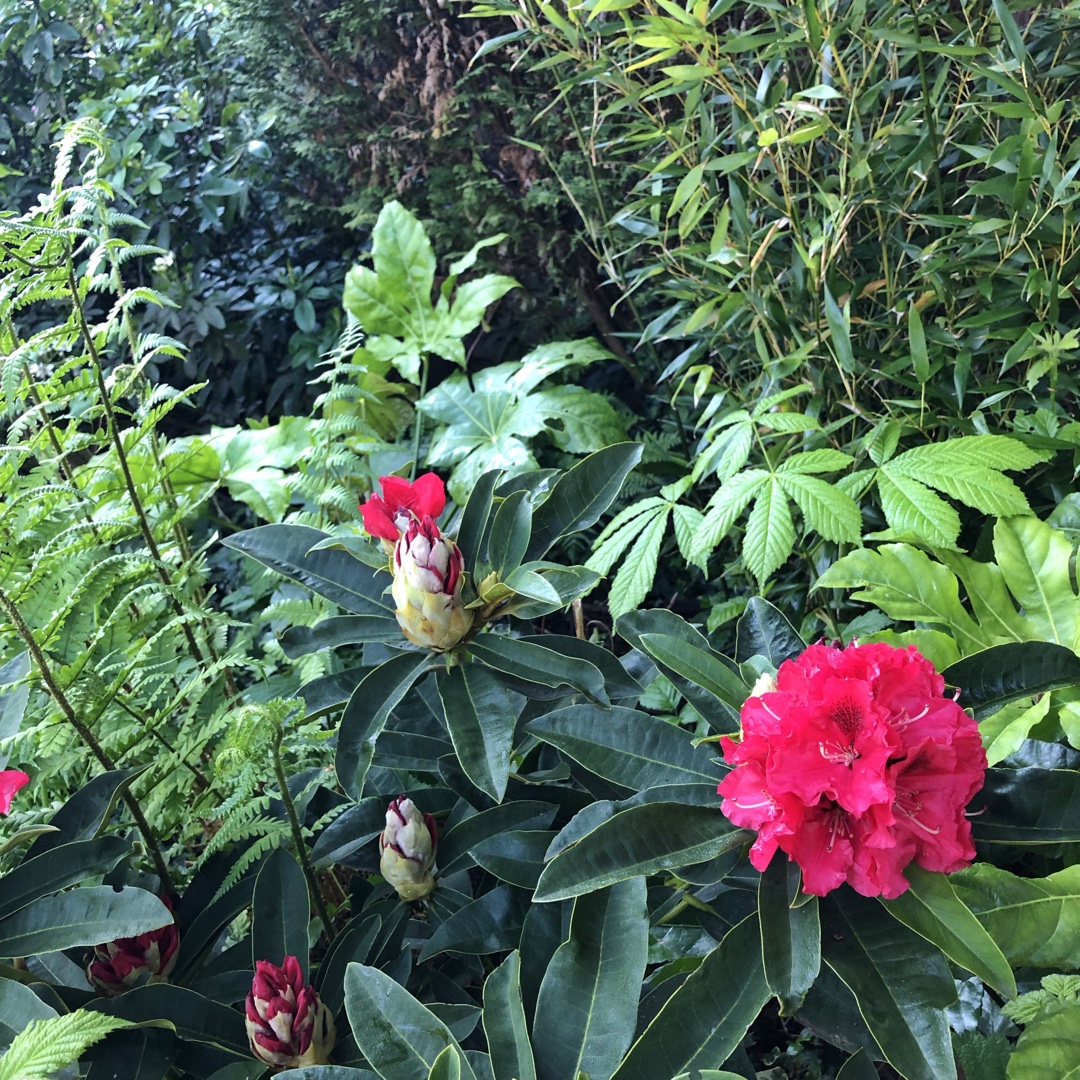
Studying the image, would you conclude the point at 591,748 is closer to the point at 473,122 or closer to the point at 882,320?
the point at 882,320

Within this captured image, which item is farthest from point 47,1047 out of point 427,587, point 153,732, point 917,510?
point 917,510

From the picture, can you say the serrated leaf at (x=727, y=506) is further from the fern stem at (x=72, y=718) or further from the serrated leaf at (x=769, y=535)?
the fern stem at (x=72, y=718)

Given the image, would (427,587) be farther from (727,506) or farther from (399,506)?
(727,506)

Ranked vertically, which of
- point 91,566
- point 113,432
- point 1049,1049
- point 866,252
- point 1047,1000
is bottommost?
point 1047,1000

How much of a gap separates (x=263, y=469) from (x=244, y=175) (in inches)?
50.0

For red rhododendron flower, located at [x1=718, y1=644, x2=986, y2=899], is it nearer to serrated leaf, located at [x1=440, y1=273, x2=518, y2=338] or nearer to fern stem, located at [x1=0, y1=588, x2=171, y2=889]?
fern stem, located at [x1=0, y1=588, x2=171, y2=889]

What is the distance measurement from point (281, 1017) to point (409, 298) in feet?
5.99

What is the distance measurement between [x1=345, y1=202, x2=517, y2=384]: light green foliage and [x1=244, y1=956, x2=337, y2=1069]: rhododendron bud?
162 cm

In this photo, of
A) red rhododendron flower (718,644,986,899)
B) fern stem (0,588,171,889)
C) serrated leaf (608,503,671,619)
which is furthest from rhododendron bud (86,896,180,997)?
serrated leaf (608,503,671,619)

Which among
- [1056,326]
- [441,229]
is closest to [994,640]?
[1056,326]

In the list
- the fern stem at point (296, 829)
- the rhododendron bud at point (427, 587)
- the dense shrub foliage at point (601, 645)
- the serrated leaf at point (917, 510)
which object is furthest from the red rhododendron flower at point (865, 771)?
the serrated leaf at point (917, 510)

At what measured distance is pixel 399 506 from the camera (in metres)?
0.79

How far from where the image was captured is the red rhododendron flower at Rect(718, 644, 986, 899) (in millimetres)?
544

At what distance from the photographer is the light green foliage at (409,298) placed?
6.91 feet
